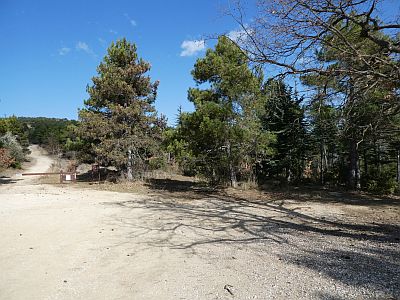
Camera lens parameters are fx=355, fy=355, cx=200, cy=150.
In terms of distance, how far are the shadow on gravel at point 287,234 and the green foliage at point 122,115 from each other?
713cm

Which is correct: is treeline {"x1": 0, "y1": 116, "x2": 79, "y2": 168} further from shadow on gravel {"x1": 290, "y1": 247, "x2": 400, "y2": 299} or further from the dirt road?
shadow on gravel {"x1": 290, "y1": 247, "x2": 400, "y2": 299}

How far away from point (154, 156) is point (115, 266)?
15.3m

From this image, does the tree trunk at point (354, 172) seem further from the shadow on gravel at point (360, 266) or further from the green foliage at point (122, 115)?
the shadow on gravel at point (360, 266)

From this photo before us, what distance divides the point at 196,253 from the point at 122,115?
14692mm

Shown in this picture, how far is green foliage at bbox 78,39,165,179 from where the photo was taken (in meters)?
19.4

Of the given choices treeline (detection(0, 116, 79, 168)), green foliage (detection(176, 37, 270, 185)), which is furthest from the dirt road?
treeline (detection(0, 116, 79, 168))

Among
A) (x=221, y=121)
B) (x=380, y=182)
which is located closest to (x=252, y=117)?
(x=221, y=121)

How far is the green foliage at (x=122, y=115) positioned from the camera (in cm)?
1939

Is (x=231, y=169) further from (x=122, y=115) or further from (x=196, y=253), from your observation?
(x=196, y=253)

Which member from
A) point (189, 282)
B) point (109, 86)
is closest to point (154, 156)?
point (109, 86)

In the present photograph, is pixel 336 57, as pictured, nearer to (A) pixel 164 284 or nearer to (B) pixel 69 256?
(A) pixel 164 284

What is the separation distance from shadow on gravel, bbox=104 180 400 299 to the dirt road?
0.07 feet

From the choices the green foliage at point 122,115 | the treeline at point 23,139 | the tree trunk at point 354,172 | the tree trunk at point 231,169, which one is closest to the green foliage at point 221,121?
the tree trunk at point 231,169

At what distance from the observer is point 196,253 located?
6.21 m
